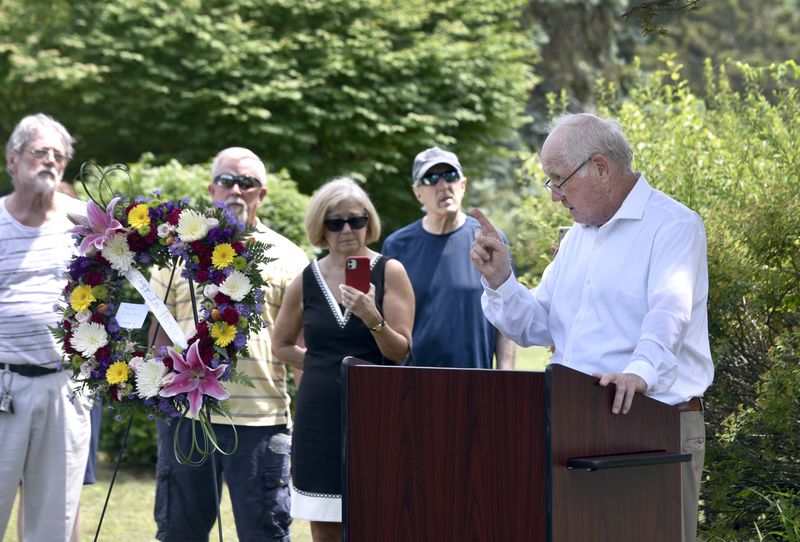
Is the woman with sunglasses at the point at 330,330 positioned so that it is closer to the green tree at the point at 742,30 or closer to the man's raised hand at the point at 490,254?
the man's raised hand at the point at 490,254

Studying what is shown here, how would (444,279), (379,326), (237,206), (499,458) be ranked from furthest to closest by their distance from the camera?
(444,279) < (237,206) < (379,326) < (499,458)

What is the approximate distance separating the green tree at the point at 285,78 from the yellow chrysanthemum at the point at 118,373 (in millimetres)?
11676

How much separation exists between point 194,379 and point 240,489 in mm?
920

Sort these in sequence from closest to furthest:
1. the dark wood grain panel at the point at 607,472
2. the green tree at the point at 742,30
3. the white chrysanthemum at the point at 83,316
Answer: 1. the dark wood grain panel at the point at 607,472
2. the white chrysanthemum at the point at 83,316
3. the green tree at the point at 742,30

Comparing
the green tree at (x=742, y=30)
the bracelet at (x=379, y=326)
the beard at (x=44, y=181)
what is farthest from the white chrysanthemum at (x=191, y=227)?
the green tree at (x=742, y=30)

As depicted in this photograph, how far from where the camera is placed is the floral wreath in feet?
15.1

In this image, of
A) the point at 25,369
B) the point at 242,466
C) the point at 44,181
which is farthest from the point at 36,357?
the point at 242,466

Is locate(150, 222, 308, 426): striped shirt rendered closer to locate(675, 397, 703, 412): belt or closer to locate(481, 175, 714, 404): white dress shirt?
locate(481, 175, 714, 404): white dress shirt

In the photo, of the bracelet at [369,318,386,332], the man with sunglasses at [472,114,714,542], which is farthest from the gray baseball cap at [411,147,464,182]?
the man with sunglasses at [472,114,714,542]

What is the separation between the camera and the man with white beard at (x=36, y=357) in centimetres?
547

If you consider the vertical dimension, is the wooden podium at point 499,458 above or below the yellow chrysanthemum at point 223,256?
below

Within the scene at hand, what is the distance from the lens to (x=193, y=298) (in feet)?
15.5

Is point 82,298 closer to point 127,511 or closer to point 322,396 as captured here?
point 322,396

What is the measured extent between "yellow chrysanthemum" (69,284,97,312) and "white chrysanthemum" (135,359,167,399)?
0.41 meters
